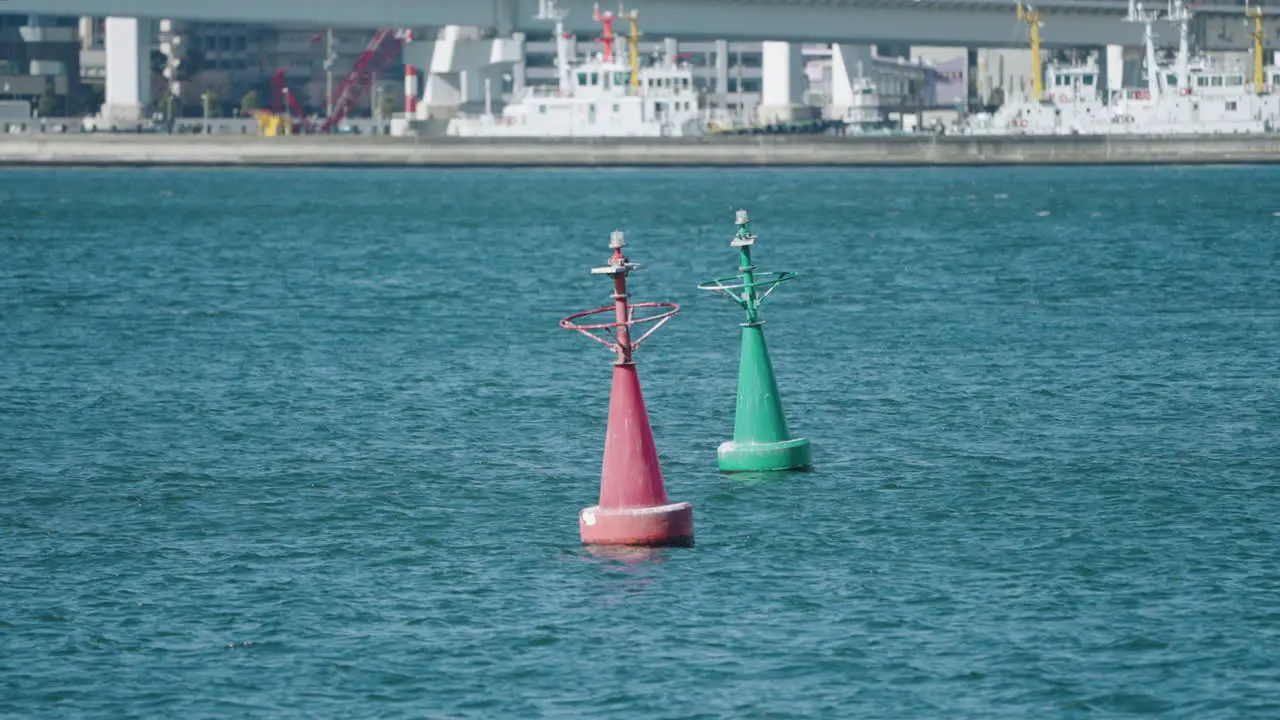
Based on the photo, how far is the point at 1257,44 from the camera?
139375mm

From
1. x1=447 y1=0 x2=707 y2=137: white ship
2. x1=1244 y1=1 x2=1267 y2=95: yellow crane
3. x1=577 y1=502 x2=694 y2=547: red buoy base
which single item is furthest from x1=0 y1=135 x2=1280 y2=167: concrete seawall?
x1=577 y1=502 x2=694 y2=547: red buoy base

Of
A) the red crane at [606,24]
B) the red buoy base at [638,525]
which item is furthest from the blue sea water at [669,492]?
the red crane at [606,24]

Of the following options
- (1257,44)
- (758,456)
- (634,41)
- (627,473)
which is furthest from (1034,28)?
(627,473)

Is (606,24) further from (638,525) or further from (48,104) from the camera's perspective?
(638,525)

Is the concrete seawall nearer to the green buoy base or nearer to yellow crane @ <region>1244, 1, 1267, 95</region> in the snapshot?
yellow crane @ <region>1244, 1, 1267, 95</region>

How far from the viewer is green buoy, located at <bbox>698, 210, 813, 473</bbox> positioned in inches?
819

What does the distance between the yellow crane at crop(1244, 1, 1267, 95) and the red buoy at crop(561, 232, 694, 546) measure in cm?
12009

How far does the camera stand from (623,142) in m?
135

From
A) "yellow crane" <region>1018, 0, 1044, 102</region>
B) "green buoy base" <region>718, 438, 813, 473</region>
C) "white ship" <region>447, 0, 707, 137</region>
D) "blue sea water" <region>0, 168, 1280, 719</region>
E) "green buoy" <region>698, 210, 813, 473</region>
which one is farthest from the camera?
"white ship" <region>447, 0, 707, 137</region>

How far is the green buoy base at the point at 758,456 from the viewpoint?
21.6 metres

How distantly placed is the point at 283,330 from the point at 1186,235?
39296 millimetres

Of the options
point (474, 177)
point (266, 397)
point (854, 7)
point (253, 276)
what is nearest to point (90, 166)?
point (474, 177)

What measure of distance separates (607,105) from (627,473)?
118700 mm

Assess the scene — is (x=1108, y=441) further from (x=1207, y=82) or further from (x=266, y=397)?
(x=1207, y=82)
